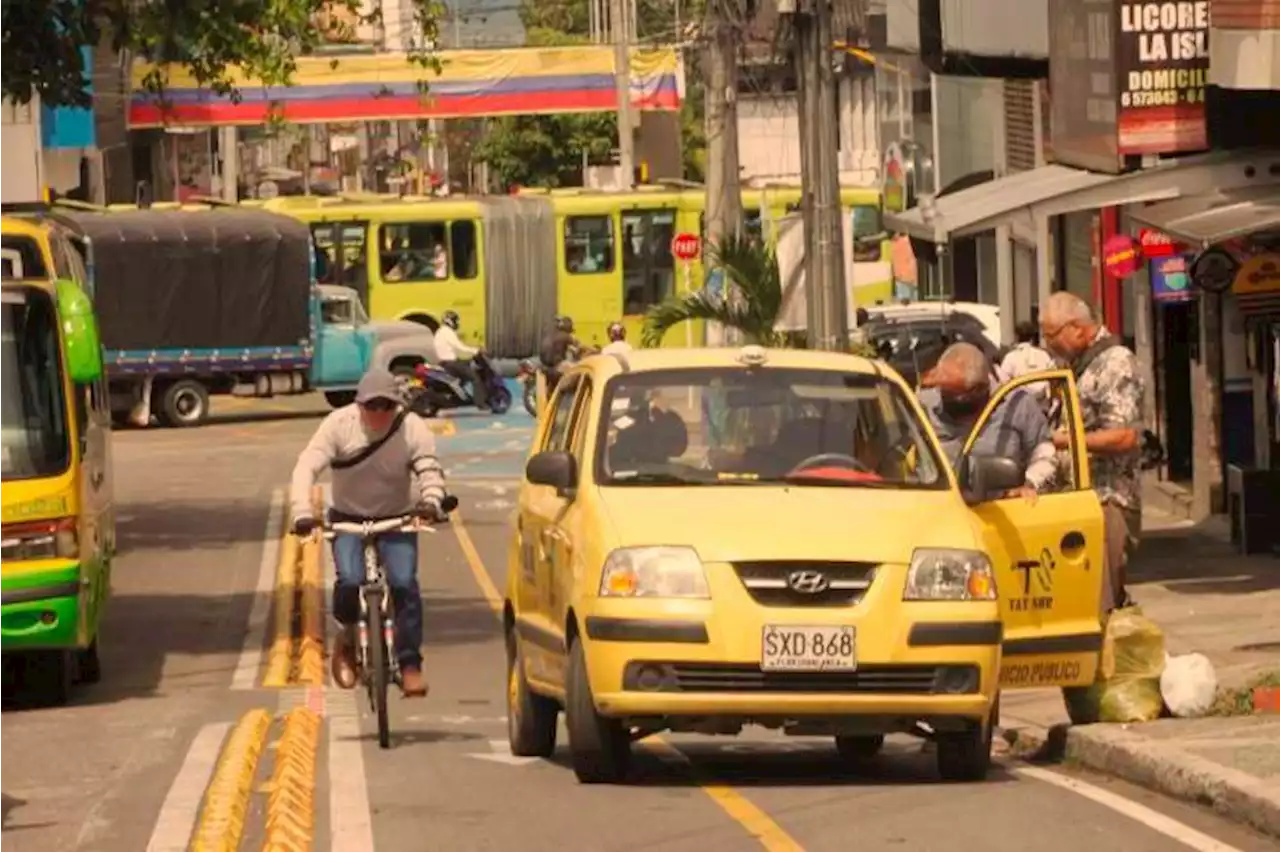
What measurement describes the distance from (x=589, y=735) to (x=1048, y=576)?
2.24 m

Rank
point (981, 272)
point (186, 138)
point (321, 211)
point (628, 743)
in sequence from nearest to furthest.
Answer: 1. point (628, 743)
2. point (981, 272)
3. point (321, 211)
4. point (186, 138)

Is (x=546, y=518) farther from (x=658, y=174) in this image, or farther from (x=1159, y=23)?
(x=658, y=174)

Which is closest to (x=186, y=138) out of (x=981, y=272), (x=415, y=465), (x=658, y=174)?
(x=658, y=174)

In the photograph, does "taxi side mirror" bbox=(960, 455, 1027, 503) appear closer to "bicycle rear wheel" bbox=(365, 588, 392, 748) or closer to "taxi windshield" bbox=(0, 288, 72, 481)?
"bicycle rear wheel" bbox=(365, 588, 392, 748)

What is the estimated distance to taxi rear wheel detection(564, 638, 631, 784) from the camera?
12.1 m

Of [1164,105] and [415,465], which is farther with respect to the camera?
[1164,105]

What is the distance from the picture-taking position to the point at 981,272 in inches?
1955

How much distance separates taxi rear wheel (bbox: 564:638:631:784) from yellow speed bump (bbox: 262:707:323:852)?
1077mm

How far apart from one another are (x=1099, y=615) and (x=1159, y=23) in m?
10.5

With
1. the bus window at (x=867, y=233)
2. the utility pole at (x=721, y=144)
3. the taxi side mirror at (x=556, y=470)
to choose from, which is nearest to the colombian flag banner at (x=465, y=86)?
the bus window at (x=867, y=233)

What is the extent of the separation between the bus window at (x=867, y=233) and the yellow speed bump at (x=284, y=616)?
91.3 ft

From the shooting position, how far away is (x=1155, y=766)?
12258mm

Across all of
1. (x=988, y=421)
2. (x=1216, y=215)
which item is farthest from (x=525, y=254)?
(x=988, y=421)

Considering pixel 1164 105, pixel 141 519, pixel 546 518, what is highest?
pixel 1164 105
